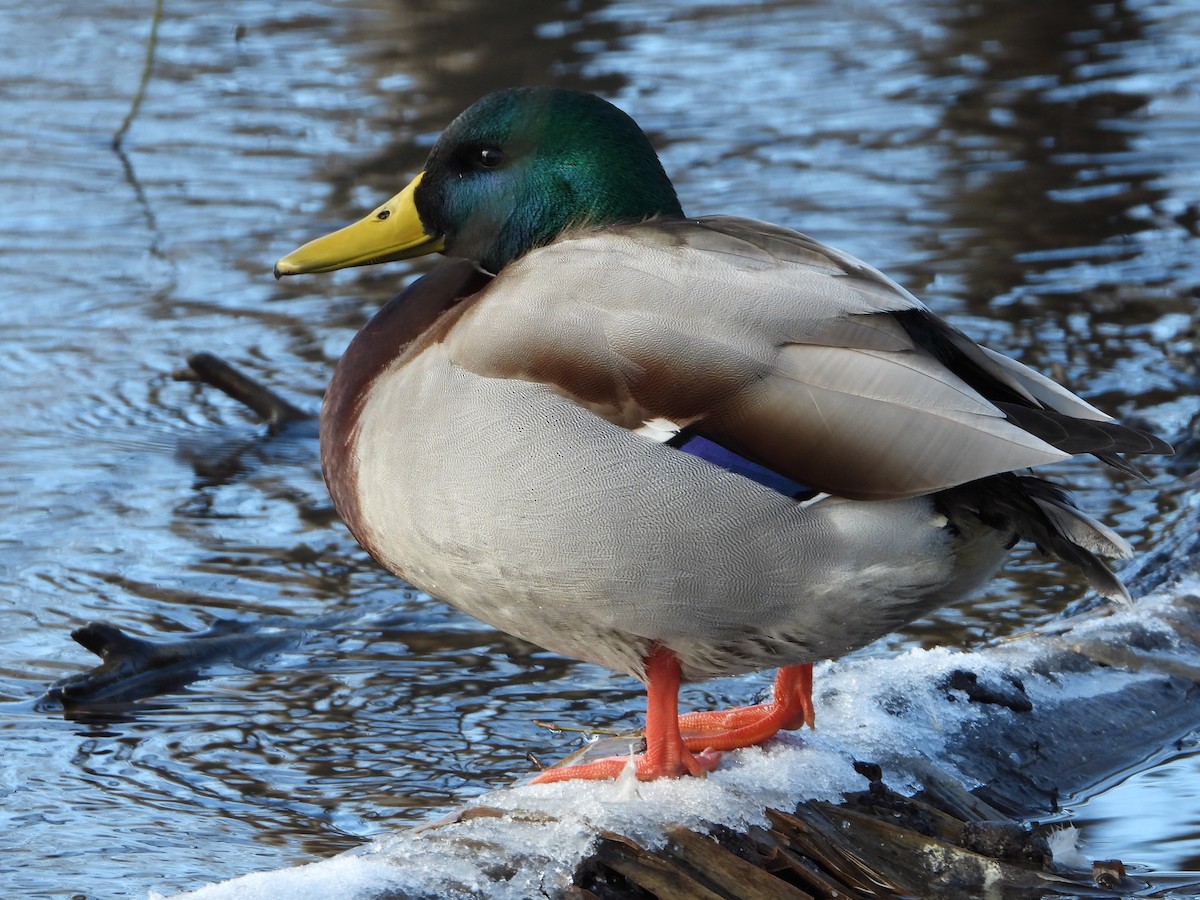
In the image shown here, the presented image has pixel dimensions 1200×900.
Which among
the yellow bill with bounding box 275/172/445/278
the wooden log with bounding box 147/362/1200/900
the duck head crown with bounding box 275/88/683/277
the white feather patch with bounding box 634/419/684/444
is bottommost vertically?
the wooden log with bounding box 147/362/1200/900

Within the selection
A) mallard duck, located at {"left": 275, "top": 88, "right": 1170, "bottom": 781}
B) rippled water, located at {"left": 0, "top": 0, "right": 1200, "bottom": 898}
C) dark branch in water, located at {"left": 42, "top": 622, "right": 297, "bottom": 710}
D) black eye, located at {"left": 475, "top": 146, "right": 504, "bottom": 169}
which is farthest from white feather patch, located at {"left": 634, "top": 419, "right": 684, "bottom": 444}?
dark branch in water, located at {"left": 42, "top": 622, "right": 297, "bottom": 710}

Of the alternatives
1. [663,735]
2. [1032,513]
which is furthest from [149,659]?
[1032,513]

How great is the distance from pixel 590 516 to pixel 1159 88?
8506 mm

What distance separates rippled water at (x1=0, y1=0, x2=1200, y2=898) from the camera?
434 cm

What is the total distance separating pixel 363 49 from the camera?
1219 centimetres

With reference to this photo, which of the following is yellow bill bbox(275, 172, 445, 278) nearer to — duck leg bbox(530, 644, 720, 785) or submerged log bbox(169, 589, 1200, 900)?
duck leg bbox(530, 644, 720, 785)

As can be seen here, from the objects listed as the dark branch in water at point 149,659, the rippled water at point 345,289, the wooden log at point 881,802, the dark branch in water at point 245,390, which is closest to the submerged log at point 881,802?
the wooden log at point 881,802

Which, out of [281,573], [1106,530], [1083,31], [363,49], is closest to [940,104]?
[1083,31]

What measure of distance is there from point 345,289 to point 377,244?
4.49 metres

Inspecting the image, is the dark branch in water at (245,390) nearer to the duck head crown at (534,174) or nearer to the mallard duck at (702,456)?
the duck head crown at (534,174)

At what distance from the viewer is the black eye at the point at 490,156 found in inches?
144

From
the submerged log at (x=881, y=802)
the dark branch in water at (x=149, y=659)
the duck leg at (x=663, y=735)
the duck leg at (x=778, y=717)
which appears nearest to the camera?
the submerged log at (x=881, y=802)

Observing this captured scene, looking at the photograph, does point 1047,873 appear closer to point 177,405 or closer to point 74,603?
point 74,603

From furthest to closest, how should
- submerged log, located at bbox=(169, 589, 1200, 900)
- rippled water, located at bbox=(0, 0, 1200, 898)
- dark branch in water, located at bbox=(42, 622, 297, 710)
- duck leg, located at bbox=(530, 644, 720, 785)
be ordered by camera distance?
dark branch in water, located at bbox=(42, 622, 297, 710), rippled water, located at bbox=(0, 0, 1200, 898), duck leg, located at bbox=(530, 644, 720, 785), submerged log, located at bbox=(169, 589, 1200, 900)
